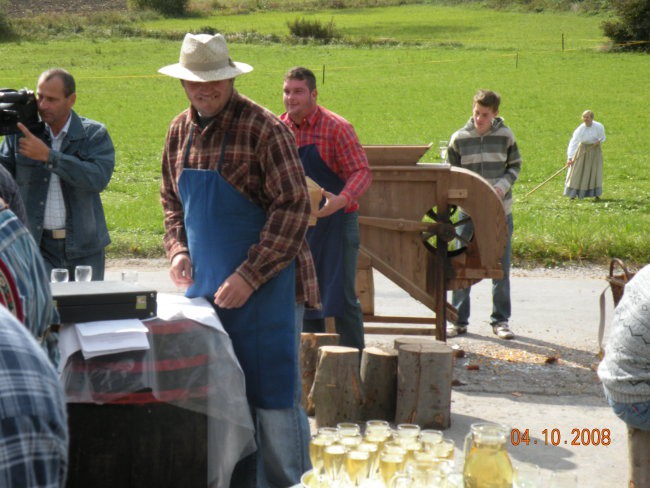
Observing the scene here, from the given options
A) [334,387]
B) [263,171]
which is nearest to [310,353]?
[334,387]

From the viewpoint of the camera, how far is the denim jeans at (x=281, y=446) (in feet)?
14.9

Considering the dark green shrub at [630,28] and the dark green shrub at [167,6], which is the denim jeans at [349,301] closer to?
the dark green shrub at [630,28]

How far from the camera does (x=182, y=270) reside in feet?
15.1

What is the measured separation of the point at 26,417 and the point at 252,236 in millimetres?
3024

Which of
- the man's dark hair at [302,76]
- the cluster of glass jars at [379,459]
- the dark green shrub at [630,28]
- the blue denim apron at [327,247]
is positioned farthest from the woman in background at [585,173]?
the dark green shrub at [630,28]

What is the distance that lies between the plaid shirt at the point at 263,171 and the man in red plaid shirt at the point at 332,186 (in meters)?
1.79

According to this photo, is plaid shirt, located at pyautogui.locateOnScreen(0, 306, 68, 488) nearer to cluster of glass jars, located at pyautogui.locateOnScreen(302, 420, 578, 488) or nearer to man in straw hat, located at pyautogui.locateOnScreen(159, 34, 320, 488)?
cluster of glass jars, located at pyautogui.locateOnScreen(302, 420, 578, 488)

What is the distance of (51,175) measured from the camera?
5.91 m

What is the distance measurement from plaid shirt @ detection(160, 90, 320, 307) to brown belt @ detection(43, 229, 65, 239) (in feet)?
5.28

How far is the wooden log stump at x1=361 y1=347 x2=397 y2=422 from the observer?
6082 millimetres

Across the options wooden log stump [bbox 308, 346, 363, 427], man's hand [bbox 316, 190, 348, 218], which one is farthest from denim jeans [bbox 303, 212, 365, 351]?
wooden log stump [bbox 308, 346, 363, 427]

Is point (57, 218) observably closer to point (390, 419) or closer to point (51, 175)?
point (51, 175)

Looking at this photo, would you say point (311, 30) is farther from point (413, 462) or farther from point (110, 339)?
point (413, 462)

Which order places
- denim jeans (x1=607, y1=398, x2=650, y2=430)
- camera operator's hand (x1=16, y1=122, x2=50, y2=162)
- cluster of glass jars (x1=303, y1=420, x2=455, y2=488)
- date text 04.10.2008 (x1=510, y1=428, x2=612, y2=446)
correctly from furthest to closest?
1. date text 04.10.2008 (x1=510, y1=428, x2=612, y2=446)
2. camera operator's hand (x1=16, y1=122, x2=50, y2=162)
3. denim jeans (x1=607, y1=398, x2=650, y2=430)
4. cluster of glass jars (x1=303, y1=420, x2=455, y2=488)
